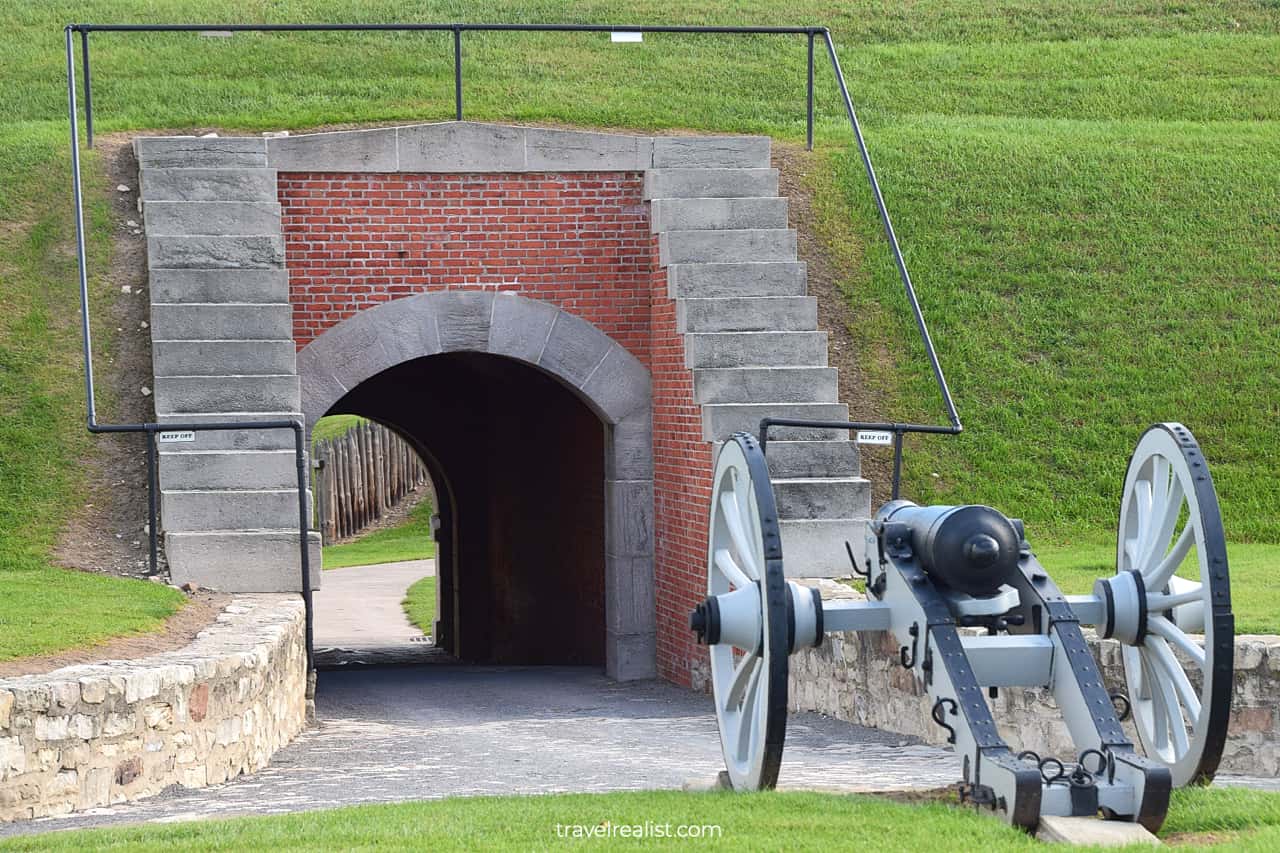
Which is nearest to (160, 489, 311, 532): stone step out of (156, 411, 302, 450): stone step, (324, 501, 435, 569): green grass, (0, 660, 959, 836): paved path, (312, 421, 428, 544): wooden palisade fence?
(156, 411, 302, 450): stone step

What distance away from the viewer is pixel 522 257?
1208 centimetres

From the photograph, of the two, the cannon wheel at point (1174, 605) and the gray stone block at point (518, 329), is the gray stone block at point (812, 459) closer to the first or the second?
the gray stone block at point (518, 329)

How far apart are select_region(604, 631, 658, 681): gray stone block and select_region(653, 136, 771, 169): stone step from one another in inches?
136

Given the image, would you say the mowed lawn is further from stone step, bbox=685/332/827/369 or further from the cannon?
the cannon

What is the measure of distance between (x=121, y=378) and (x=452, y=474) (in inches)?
304

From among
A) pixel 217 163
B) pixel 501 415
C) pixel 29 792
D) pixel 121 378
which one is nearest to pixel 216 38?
pixel 501 415

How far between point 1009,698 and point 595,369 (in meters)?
4.89

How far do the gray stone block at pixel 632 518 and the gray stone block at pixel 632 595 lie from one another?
2.8 inches

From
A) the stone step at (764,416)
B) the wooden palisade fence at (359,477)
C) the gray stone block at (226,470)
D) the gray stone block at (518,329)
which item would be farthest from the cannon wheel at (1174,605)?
the wooden palisade fence at (359,477)

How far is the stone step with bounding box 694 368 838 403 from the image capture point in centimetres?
1111

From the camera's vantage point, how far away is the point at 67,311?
11828 mm

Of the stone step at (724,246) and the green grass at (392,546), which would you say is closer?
the stone step at (724,246)

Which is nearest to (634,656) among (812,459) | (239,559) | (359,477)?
(812,459)

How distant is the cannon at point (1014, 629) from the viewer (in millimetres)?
5031
